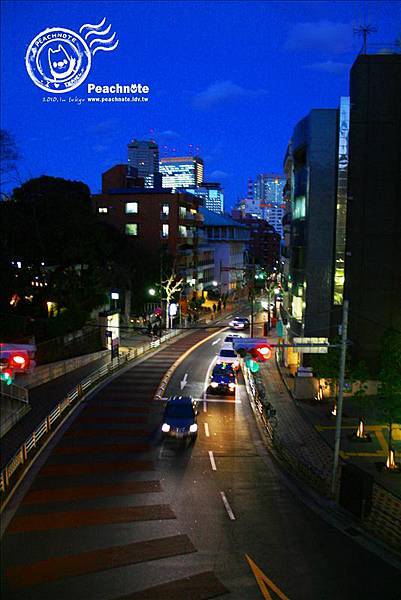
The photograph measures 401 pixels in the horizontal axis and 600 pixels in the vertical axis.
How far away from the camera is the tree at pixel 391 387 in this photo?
21.2 meters

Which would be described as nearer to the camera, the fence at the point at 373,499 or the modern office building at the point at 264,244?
the fence at the point at 373,499

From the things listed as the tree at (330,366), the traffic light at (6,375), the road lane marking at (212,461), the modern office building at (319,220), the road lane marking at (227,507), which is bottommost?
the road lane marking at (227,507)

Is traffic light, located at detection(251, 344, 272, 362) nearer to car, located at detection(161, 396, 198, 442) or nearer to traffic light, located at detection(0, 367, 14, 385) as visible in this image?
car, located at detection(161, 396, 198, 442)

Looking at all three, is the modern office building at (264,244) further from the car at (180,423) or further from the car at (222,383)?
the car at (180,423)

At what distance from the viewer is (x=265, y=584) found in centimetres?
1206

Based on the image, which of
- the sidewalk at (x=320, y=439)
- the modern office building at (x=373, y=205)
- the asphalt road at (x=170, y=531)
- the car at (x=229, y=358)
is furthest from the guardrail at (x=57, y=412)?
the modern office building at (x=373, y=205)

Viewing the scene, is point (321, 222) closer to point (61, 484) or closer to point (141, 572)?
point (61, 484)

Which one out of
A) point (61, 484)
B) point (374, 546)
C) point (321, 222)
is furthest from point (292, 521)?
point (321, 222)

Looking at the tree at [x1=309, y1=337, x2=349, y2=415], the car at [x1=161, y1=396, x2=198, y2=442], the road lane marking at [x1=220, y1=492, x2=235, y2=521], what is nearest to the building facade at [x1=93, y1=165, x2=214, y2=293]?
the tree at [x1=309, y1=337, x2=349, y2=415]

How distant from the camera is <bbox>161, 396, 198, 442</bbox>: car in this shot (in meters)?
22.6

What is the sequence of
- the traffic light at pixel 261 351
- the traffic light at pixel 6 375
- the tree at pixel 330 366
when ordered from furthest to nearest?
the tree at pixel 330 366 → the traffic light at pixel 261 351 → the traffic light at pixel 6 375

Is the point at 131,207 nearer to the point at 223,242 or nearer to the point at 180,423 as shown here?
the point at 223,242

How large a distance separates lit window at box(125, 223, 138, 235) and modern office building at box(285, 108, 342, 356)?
3572 cm

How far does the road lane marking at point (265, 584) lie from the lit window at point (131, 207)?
→ 5876 cm
